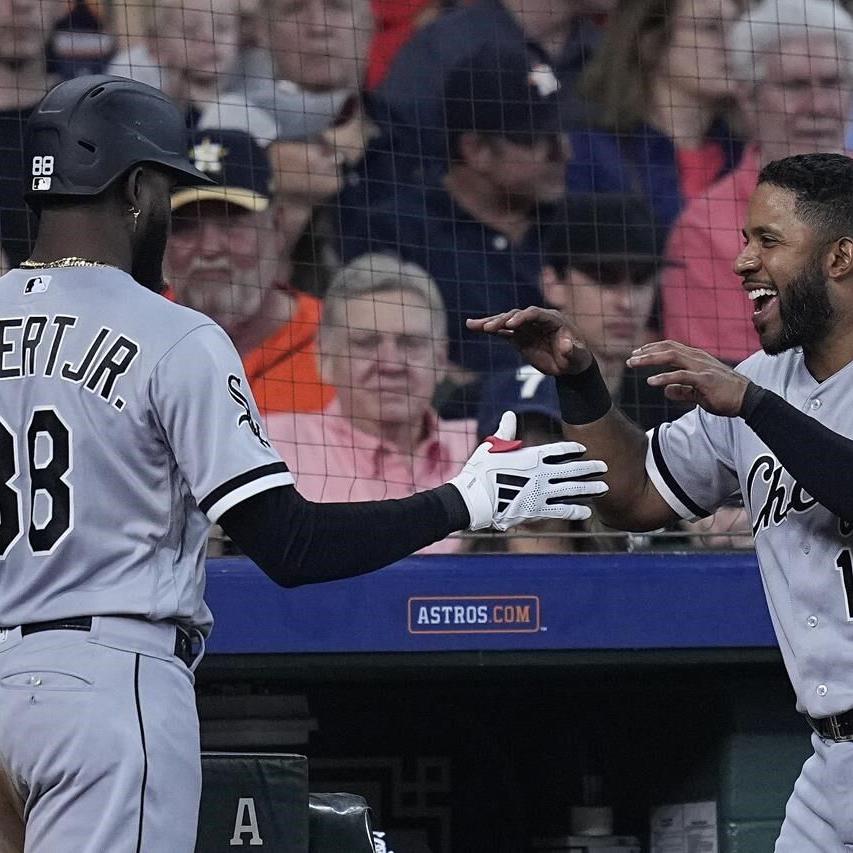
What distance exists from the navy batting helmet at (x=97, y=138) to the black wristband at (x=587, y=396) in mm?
776

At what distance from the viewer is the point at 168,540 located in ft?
6.30

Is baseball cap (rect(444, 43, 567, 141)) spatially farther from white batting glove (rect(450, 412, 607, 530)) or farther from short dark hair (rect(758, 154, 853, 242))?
white batting glove (rect(450, 412, 607, 530))

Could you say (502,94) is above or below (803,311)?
above

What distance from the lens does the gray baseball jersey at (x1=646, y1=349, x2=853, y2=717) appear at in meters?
2.28

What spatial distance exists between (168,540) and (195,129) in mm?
2426

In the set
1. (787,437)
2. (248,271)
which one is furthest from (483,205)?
(787,437)

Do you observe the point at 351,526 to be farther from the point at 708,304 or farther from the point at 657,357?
the point at 708,304

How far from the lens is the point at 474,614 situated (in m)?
3.65

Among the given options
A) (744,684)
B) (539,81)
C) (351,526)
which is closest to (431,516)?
(351,526)

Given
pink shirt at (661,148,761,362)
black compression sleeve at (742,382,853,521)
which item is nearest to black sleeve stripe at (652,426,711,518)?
black compression sleeve at (742,382,853,521)

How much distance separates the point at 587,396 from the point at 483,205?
187 cm

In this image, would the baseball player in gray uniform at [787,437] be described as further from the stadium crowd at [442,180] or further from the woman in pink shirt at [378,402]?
the woman in pink shirt at [378,402]

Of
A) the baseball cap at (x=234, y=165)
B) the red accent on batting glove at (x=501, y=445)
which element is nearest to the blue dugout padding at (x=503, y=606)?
the baseball cap at (x=234, y=165)

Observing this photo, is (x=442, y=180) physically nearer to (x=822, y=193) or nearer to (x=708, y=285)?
(x=708, y=285)
